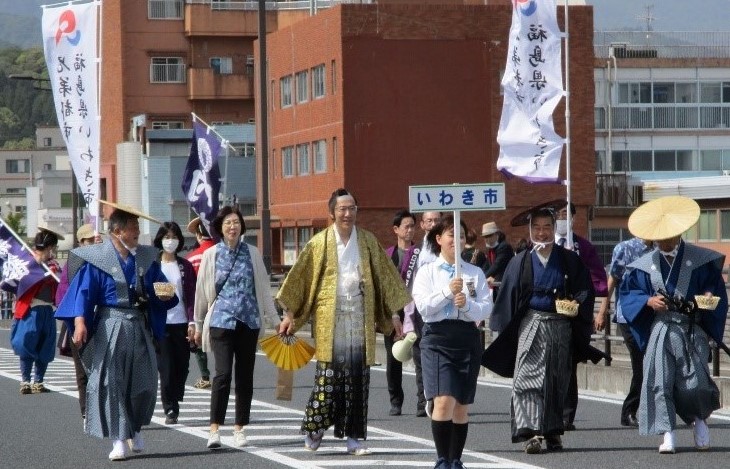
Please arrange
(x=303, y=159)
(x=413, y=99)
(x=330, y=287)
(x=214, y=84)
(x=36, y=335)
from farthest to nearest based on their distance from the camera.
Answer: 1. (x=214, y=84)
2. (x=303, y=159)
3. (x=413, y=99)
4. (x=36, y=335)
5. (x=330, y=287)

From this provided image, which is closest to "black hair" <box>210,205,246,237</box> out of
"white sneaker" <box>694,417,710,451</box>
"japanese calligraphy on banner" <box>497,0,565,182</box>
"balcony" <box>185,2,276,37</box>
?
"white sneaker" <box>694,417,710,451</box>

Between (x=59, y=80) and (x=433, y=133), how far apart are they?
30.0m

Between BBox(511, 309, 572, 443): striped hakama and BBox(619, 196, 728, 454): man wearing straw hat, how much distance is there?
1.90ft

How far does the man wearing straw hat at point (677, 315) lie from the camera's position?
11.3 m

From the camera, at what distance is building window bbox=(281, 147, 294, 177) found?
190 ft

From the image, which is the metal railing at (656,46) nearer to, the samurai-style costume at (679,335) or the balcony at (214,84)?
the balcony at (214,84)

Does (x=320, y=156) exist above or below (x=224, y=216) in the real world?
above

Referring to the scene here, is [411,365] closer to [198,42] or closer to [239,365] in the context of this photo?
[239,365]

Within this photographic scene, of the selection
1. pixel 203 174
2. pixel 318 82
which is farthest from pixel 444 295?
pixel 318 82

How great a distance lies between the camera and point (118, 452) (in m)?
11.2

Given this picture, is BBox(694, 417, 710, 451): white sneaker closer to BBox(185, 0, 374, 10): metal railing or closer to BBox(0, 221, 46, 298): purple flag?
BBox(0, 221, 46, 298): purple flag

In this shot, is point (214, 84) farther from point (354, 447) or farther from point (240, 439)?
point (354, 447)

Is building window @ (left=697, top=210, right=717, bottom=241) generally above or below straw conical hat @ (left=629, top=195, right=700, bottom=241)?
above

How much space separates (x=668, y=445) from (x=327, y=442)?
2750mm
